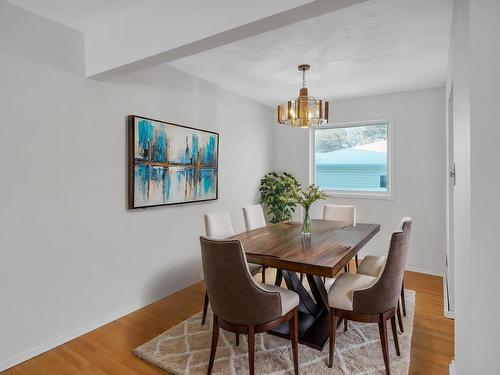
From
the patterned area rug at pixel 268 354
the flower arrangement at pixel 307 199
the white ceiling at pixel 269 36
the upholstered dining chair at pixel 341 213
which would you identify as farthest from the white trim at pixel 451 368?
the white ceiling at pixel 269 36

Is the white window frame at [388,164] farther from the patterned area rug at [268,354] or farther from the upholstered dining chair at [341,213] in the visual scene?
the patterned area rug at [268,354]

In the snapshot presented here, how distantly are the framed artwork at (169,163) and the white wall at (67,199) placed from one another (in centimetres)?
11

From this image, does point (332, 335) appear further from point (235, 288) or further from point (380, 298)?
point (235, 288)

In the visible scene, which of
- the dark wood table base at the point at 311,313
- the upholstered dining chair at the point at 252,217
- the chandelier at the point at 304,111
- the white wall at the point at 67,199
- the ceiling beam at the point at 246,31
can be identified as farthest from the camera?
the upholstered dining chair at the point at 252,217

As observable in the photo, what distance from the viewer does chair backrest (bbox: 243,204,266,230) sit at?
3.62m

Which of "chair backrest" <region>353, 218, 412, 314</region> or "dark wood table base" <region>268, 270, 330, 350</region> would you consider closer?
"chair backrest" <region>353, 218, 412, 314</region>

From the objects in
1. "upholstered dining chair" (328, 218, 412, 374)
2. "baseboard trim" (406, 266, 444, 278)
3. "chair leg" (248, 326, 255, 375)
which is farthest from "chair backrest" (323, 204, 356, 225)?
"chair leg" (248, 326, 255, 375)

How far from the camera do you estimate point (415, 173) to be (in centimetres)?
432

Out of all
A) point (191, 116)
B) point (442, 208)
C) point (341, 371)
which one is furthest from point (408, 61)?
point (341, 371)

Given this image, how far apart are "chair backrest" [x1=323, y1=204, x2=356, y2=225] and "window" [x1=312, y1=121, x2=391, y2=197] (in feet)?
2.89

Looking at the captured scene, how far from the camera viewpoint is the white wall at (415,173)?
4156mm

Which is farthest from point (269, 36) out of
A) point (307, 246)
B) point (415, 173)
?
point (415, 173)

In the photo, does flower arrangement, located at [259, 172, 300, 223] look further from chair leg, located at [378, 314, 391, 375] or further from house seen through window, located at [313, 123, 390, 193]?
chair leg, located at [378, 314, 391, 375]

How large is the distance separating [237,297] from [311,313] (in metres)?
1.09
